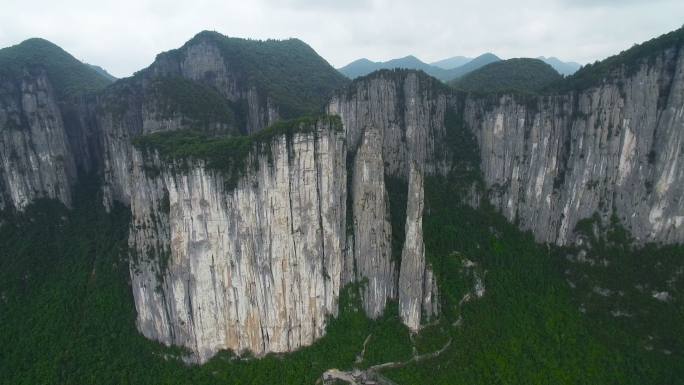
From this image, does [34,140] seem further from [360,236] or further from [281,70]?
[360,236]

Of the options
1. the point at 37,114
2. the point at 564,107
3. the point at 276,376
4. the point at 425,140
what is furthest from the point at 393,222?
the point at 37,114

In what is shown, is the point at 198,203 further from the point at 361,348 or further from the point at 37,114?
the point at 37,114

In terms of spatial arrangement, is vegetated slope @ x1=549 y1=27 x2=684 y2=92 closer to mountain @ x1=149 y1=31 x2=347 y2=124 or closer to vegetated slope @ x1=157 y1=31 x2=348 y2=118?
vegetated slope @ x1=157 y1=31 x2=348 y2=118

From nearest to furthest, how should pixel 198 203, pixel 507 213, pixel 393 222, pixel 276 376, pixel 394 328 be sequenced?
1. pixel 198 203
2. pixel 276 376
3. pixel 394 328
4. pixel 393 222
5. pixel 507 213

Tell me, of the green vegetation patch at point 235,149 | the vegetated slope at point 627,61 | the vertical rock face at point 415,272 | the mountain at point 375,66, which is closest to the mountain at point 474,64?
the mountain at point 375,66

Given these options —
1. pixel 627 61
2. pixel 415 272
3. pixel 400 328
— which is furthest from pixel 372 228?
pixel 627 61

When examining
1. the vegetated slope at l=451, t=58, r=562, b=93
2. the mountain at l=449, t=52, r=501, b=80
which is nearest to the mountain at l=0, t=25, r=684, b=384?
the vegetated slope at l=451, t=58, r=562, b=93
